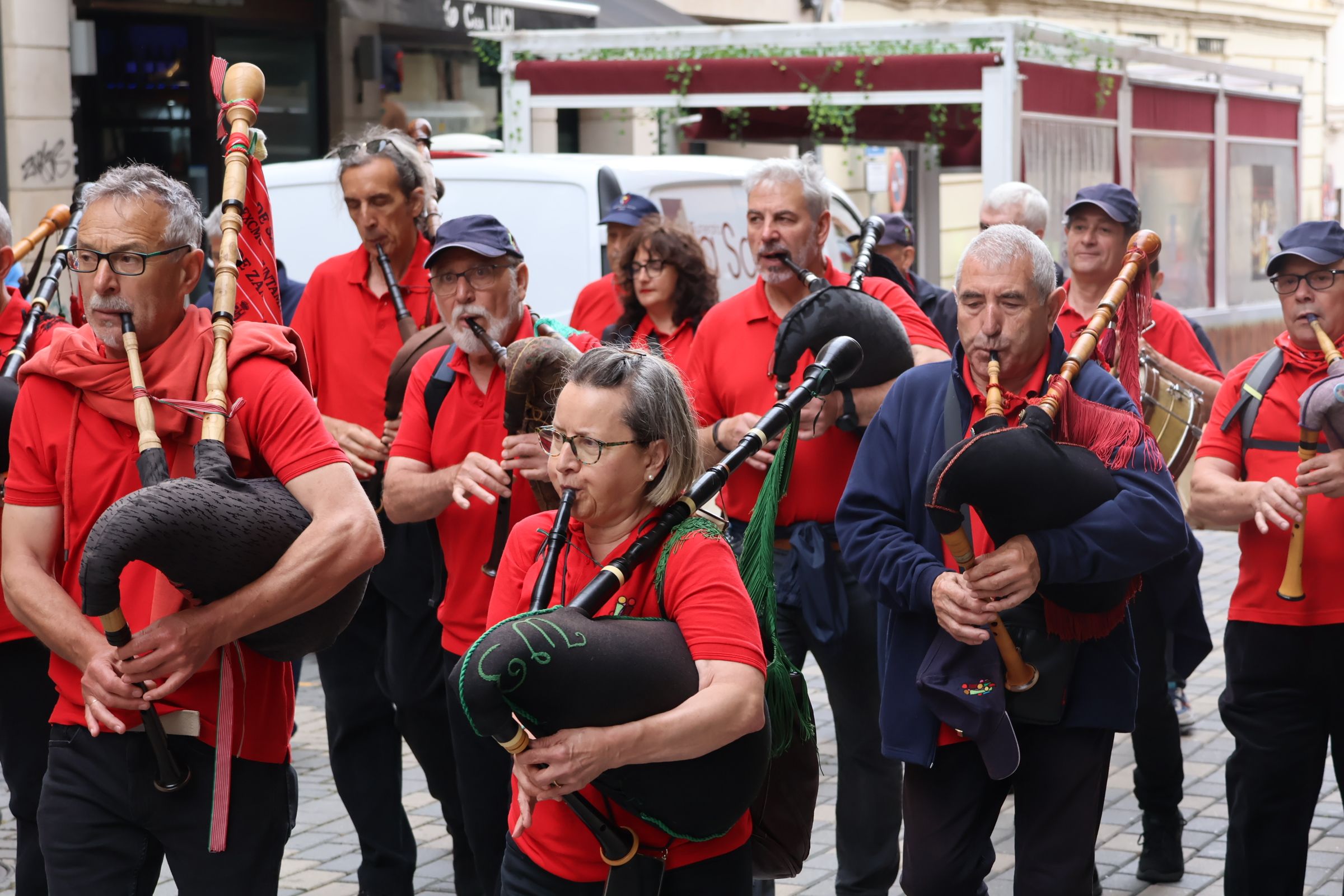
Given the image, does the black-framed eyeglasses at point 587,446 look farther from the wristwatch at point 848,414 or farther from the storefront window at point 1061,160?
the storefront window at point 1061,160

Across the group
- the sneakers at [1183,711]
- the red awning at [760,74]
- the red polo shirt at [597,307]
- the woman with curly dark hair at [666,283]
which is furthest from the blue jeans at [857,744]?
the red awning at [760,74]

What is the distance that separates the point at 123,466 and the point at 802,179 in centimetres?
256

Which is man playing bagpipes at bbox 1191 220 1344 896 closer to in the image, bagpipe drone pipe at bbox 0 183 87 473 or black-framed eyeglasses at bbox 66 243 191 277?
black-framed eyeglasses at bbox 66 243 191 277

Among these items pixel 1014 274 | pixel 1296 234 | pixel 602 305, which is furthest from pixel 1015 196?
pixel 1014 274

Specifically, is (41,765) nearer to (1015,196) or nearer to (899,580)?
(899,580)

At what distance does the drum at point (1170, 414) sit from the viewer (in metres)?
5.52

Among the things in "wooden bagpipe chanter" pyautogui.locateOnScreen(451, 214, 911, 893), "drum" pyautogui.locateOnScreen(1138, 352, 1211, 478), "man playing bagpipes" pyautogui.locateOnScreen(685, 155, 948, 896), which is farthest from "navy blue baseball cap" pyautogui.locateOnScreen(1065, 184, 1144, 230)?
"wooden bagpipe chanter" pyautogui.locateOnScreen(451, 214, 911, 893)

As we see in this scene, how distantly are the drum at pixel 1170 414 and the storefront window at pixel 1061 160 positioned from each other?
5.21 meters

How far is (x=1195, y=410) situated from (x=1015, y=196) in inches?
75.4

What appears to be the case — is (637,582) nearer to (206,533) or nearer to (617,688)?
(617,688)

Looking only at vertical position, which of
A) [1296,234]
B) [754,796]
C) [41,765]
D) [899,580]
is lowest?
[41,765]

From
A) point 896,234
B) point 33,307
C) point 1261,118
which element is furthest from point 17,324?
point 1261,118

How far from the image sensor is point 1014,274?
3863mm

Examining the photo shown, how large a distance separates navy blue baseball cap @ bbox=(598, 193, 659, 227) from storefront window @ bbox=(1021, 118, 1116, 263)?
163 inches
